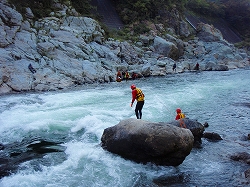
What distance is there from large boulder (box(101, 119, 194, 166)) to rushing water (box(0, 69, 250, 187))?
27 cm

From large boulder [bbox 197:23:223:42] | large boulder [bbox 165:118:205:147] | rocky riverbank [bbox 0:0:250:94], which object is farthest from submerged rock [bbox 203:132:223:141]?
large boulder [bbox 197:23:223:42]

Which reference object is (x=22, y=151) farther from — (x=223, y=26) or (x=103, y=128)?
(x=223, y=26)

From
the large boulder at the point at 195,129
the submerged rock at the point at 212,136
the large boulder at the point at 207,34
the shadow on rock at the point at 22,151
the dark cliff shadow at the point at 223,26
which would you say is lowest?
the shadow on rock at the point at 22,151

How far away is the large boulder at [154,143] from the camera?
24.8 feet

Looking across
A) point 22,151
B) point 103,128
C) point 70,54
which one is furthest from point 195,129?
point 70,54

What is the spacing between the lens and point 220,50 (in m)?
44.5

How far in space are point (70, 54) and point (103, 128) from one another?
651 inches

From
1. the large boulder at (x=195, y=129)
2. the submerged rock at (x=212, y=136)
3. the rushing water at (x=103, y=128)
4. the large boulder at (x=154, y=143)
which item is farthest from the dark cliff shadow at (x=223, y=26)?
the large boulder at (x=154, y=143)

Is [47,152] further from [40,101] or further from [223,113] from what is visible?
[223,113]

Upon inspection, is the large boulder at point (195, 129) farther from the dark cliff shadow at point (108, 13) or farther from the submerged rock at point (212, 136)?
the dark cliff shadow at point (108, 13)

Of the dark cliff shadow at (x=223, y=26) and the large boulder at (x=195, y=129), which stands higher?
the dark cliff shadow at (x=223, y=26)

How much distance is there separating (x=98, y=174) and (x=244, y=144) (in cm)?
640

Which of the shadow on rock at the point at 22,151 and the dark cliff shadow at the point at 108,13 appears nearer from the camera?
the shadow on rock at the point at 22,151

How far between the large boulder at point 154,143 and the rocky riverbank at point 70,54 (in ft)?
46.1
